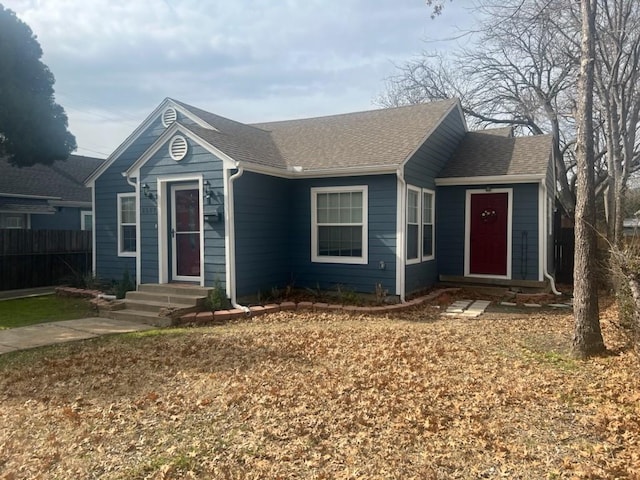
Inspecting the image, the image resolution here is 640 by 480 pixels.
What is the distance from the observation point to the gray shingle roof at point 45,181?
1742 centimetres

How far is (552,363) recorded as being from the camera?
5.58 m

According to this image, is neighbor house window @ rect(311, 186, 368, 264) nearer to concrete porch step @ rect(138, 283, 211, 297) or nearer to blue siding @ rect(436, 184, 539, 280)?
concrete porch step @ rect(138, 283, 211, 297)

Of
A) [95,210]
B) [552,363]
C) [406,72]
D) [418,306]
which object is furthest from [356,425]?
[406,72]

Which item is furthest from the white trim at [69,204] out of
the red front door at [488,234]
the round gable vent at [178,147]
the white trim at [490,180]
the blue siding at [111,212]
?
the red front door at [488,234]

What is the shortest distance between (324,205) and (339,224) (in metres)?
0.57

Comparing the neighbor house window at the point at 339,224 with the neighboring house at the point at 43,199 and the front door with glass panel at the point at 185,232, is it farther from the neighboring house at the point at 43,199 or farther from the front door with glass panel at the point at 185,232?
the neighboring house at the point at 43,199

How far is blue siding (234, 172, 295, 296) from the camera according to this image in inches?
372

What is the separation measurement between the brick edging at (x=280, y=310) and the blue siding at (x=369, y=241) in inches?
23.7

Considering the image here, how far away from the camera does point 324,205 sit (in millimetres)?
10539

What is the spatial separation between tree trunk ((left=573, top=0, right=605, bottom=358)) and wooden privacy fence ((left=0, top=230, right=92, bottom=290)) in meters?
11.9

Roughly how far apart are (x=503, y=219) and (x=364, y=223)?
3.68 meters

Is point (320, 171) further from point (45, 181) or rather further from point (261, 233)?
point (45, 181)

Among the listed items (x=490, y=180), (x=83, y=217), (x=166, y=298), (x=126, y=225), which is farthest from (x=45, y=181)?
(x=490, y=180)

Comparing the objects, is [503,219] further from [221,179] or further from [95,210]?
[95,210]
